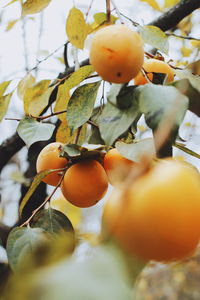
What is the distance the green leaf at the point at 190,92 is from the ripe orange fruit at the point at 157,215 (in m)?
0.16

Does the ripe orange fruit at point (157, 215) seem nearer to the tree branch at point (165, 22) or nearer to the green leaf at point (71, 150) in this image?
the green leaf at point (71, 150)

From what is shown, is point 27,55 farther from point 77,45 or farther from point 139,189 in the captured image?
point 139,189

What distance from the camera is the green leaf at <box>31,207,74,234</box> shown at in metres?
0.49

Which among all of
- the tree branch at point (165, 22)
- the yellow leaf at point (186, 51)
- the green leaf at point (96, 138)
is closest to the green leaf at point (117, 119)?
the green leaf at point (96, 138)

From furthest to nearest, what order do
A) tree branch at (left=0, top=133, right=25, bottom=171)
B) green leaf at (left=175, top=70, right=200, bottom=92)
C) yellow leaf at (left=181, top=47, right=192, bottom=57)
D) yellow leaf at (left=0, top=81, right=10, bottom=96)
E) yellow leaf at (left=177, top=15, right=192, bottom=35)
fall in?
yellow leaf at (left=181, top=47, right=192, bottom=57), yellow leaf at (left=177, top=15, right=192, bottom=35), tree branch at (left=0, top=133, right=25, bottom=171), yellow leaf at (left=0, top=81, right=10, bottom=96), green leaf at (left=175, top=70, right=200, bottom=92)

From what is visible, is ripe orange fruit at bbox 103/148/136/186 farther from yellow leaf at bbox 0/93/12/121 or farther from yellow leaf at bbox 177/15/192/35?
yellow leaf at bbox 177/15/192/35

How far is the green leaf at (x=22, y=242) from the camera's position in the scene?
0.42 m

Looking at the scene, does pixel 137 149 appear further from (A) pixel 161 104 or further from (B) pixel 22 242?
(B) pixel 22 242

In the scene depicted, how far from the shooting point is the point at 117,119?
391 mm

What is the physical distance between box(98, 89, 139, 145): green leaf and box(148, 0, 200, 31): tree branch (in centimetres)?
52

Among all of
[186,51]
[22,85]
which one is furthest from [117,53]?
[186,51]

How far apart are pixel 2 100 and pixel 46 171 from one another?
0.21 metres

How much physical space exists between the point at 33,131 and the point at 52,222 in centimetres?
13

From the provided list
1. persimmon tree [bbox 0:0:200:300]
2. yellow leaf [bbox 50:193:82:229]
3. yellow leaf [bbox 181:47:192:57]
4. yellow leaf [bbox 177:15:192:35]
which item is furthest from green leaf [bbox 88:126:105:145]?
yellow leaf [bbox 181:47:192:57]
